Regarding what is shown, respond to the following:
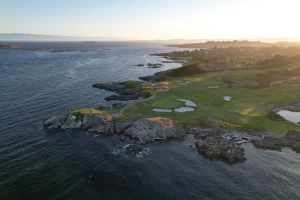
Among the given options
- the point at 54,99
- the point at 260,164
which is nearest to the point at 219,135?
the point at 260,164

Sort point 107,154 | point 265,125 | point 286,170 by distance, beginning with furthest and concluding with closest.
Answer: point 265,125
point 107,154
point 286,170

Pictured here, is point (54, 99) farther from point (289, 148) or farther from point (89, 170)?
point (289, 148)

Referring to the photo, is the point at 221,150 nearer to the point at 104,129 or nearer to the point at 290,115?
the point at 104,129

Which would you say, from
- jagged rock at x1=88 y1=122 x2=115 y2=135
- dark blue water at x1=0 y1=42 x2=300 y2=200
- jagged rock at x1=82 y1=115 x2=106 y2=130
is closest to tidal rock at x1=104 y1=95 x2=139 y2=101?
jagged rock at x1=82 y1=115 x2=106 y2=130

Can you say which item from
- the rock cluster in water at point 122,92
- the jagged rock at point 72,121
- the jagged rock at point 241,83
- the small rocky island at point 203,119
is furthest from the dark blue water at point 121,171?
the jagged rock at point 241,83

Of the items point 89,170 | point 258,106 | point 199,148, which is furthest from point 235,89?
point 89,170

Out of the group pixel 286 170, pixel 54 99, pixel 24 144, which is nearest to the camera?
pixel 286 170

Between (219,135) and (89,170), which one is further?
(219,135)
